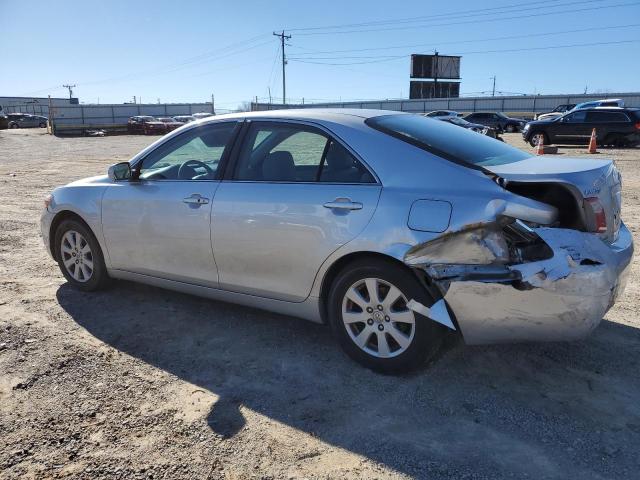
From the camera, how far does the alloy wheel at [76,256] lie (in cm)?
486

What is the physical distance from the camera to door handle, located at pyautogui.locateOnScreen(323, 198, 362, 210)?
3.30m

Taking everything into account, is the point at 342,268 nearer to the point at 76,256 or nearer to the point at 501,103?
the point at 76,256

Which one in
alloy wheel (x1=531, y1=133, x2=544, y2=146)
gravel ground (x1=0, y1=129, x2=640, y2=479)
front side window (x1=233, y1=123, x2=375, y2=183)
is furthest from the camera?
alloy wheel (x1=531, y1=133, x2=544, y2=146)

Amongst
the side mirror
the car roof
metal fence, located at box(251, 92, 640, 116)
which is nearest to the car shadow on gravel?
the side mirror

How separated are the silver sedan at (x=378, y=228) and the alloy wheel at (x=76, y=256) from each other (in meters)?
0.49

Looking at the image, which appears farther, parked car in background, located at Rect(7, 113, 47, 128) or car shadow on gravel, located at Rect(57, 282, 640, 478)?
parked car in background, located at Rect(7, 113, 47, 128)

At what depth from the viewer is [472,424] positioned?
9.51 ft

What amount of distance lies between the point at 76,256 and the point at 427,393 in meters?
3.38

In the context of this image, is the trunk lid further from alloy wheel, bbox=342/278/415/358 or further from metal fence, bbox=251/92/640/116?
metal fence, bbox=251/92/640/116

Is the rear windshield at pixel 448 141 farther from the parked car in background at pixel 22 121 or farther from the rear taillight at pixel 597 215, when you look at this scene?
the parked car in background at pixel 22 121

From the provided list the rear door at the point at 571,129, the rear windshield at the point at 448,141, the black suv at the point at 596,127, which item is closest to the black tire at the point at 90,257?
the rear windshield at the point at 448,141

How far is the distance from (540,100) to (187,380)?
5166 centimetres

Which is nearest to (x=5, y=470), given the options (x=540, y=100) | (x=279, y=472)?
(x=279, y=472)

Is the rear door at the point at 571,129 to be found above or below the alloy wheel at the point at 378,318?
above
